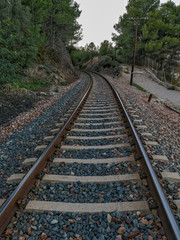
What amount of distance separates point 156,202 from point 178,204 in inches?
12.6

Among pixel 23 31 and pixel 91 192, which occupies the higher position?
pixel 23 31

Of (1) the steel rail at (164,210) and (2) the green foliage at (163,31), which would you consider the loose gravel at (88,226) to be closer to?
(1) the steel rail at (164,210)

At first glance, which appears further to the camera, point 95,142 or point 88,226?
point 95,142

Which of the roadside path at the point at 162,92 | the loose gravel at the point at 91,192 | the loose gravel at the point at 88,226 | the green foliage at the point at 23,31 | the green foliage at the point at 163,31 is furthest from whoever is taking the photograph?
the green foliage at the point at 163,31

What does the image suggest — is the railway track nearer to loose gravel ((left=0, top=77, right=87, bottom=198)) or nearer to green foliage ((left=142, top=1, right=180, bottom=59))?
loose gravel ((left=0, top=77, right=87, bottom=198))

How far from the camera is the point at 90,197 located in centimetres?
240

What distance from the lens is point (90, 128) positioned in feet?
15.7

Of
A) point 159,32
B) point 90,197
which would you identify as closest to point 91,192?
point 90,197

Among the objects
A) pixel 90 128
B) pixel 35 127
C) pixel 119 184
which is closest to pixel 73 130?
pixel 90 128

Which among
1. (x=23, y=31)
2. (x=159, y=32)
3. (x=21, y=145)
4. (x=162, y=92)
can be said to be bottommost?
(x=162, y=92)

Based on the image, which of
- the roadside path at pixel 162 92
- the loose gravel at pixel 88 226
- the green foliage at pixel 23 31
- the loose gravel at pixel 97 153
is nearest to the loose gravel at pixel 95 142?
the loose gravel at pixel 97 153

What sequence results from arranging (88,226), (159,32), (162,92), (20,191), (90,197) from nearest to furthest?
1. (88,226)
2. (20,191)
3. (90,197)
4. (162,92)
5. (159,32)

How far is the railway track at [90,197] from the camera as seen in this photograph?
6.29 feet

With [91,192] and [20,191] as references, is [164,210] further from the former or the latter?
[20,191]
